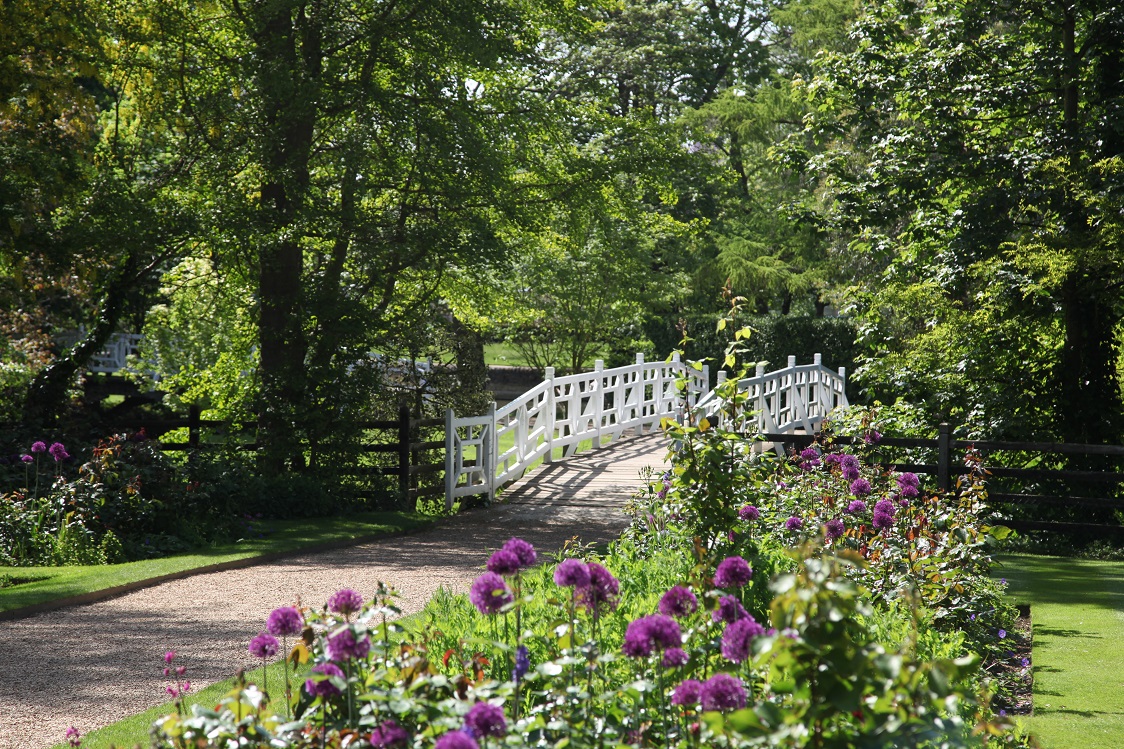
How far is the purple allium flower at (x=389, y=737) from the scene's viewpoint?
93.1 inches

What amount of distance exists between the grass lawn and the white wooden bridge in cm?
261

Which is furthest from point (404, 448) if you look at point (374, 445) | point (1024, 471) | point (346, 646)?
point (346, 646)

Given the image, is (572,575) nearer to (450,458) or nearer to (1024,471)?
(1024,471)

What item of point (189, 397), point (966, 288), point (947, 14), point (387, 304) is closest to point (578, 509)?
point (387, 304)

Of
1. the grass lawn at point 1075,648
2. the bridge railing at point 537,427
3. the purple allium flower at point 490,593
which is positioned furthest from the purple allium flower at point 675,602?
the bridge railing at point 537,427

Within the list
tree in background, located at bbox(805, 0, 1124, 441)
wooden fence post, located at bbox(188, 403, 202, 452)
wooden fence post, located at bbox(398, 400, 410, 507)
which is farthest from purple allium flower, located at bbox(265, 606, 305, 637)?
wooden fence post, located at bbox(188, 403, 202, 452)

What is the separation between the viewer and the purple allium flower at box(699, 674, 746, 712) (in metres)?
2.37

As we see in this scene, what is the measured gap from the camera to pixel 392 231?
46.3ft

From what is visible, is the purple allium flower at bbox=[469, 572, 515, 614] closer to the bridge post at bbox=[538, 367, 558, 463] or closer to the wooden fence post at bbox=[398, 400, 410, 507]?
the wooden fence post at bbox=[398, 400, 410, 507]

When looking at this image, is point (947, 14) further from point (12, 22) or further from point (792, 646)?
point (792, 646)

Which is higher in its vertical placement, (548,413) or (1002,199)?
(1002,199)

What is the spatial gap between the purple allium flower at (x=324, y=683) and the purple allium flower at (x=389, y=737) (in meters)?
0.23

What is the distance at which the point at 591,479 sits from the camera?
15.6m

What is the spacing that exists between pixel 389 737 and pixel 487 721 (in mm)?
279
